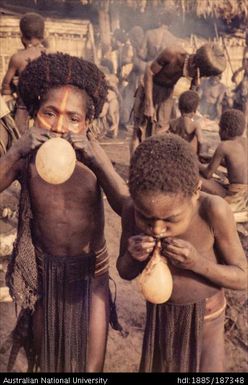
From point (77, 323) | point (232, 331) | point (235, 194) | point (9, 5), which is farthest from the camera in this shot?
point (9, 5)

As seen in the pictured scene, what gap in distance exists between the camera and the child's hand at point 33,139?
1.99m

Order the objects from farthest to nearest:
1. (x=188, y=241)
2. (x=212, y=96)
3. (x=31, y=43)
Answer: (x=212, y=96) < (x=31, y=43) < (x=188, y=241)

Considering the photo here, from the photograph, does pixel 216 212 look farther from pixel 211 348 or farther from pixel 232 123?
pixel 232 123

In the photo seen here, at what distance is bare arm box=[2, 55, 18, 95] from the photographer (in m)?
4.63

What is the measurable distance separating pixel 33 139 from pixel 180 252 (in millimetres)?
888

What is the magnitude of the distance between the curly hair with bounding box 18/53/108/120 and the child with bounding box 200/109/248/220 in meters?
2.74

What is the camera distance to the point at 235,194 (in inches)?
187

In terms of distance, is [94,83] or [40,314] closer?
[94,83]

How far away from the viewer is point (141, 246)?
5.61ft

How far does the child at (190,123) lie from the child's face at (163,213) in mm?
4169

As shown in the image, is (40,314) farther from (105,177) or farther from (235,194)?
(235,194)

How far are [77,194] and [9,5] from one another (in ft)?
34.9

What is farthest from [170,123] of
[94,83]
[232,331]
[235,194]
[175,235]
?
[175,235]

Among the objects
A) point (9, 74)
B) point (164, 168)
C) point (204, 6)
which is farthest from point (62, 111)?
point (204, 6)
